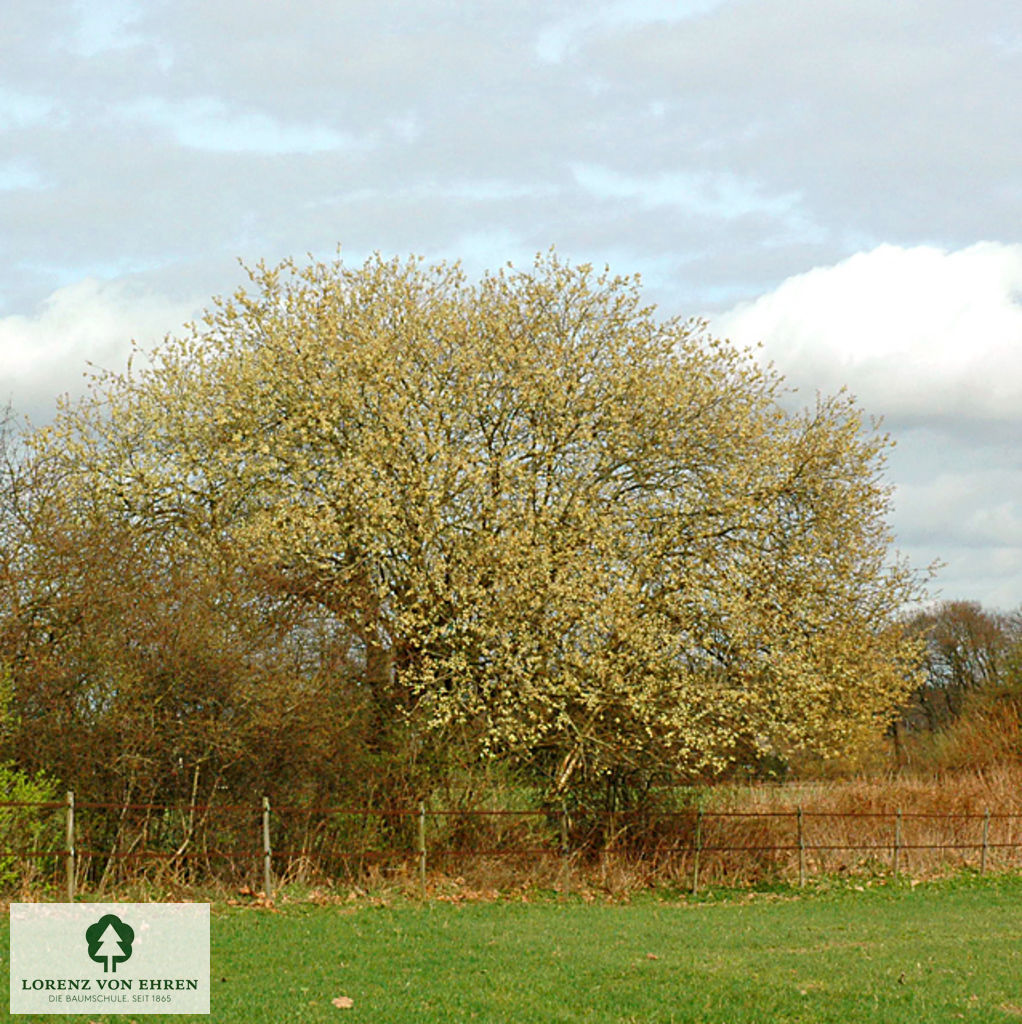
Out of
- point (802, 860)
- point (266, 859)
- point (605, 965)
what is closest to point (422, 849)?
point (266, 859)

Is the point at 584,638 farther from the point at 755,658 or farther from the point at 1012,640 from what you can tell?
the point at 1012,640

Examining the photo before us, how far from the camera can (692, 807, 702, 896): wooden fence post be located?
18.1 m

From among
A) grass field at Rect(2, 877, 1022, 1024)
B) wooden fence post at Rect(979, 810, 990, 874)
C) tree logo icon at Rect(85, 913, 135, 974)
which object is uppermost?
tree logo icon at Rect(85, 913, 135, 974)

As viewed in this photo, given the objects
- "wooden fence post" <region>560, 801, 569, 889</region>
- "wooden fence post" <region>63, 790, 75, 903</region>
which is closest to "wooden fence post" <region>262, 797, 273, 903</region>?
"wooden fence post" <region>63, 790, 75, 903</region>

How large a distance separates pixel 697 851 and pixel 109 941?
1023 centimetres

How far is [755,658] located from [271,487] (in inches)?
Answer: 309

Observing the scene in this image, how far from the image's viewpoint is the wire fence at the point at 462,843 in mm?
13899

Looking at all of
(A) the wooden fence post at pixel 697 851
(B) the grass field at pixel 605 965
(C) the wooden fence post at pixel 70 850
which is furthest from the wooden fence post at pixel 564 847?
(C) the wooden fence post at pixel 70 850

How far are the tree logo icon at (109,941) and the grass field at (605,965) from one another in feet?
2.40

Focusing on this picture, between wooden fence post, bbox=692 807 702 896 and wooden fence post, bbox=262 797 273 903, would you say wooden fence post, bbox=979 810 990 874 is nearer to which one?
wooden fence post, bbox=692 807 702 896

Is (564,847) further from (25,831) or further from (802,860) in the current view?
(25,831)

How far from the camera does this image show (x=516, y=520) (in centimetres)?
1739

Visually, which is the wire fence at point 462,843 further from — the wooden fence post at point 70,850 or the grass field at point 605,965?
the grass field at point 605,965

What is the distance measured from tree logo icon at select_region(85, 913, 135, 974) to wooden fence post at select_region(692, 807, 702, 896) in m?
9.42
